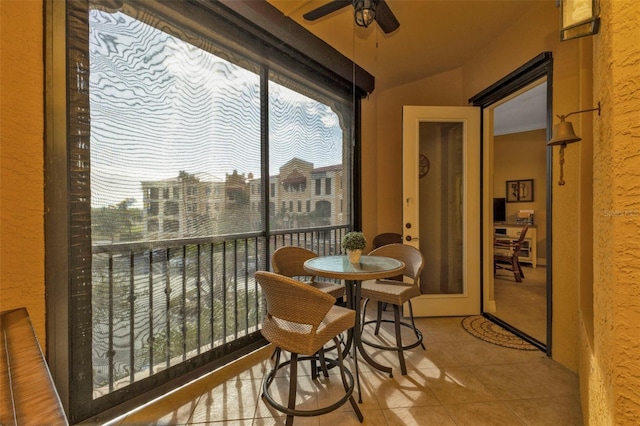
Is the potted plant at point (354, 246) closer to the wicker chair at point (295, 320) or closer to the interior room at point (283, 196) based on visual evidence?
the wicker chair at point (295, 320)

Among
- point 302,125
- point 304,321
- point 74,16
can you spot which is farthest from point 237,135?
point 304,321

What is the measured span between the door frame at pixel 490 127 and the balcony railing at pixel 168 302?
8.00 ft

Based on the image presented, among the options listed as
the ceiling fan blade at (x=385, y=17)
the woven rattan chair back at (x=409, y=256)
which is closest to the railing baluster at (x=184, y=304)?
the woven rattan chair back at (x=409, y=256)

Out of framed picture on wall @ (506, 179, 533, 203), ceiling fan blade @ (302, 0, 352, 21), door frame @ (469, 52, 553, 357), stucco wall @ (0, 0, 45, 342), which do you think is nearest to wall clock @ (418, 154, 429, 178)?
door frame @ (469, 52, 553, 357)

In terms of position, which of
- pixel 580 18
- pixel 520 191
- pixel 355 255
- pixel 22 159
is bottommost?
pixel 355 255

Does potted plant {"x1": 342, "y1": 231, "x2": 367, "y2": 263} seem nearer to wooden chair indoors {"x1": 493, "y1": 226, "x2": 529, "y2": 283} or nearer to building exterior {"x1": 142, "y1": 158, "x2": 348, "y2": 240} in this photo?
building exterior {"x1": 142, "y1": 158, "x2": 348, "y2": 240}

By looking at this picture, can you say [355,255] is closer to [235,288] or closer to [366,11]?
[235,288]

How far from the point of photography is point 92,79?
1509 millimetres

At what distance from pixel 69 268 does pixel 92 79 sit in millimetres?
1031

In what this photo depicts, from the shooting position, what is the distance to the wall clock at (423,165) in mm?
3295

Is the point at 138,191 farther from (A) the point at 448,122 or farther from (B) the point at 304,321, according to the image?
(A) the point at 448,122

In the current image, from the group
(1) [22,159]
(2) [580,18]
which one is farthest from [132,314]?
(2) [580,18]

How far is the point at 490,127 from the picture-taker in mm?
3182

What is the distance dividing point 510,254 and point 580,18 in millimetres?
4512
